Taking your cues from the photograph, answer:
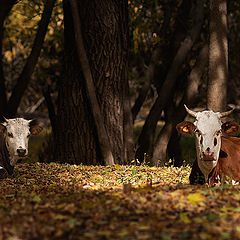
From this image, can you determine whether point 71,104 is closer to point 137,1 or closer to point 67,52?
point 67,52

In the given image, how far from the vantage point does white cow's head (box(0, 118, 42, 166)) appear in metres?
7.84

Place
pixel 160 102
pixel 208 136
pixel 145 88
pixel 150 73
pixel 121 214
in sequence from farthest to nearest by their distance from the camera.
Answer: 1. pixel 150 73
2. pixel 145 88
3. pixel 160 102
4. pixel 208 136
5. pixel 121 214

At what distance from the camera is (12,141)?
791cm

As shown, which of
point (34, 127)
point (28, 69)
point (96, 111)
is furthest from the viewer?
point (28, 69)

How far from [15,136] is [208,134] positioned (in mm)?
3663

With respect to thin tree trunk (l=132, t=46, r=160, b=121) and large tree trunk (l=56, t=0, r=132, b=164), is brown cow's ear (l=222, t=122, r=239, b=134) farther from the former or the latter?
thin tree trunk (l=132, t=46, r=160, b=121)

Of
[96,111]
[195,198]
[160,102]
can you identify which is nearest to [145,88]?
[160,102]

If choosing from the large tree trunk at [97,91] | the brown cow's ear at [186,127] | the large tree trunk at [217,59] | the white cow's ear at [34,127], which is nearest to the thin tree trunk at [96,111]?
the large tree trunk at [97,91]

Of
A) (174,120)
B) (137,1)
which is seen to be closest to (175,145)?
(174,120)

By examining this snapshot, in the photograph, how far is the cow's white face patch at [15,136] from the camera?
7.85m

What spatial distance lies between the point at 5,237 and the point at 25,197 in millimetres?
1722

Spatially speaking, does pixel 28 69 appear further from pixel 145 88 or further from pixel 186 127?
pixel 186 127

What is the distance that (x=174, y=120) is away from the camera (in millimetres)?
11898

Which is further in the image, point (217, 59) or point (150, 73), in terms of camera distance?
point (150, 73)
